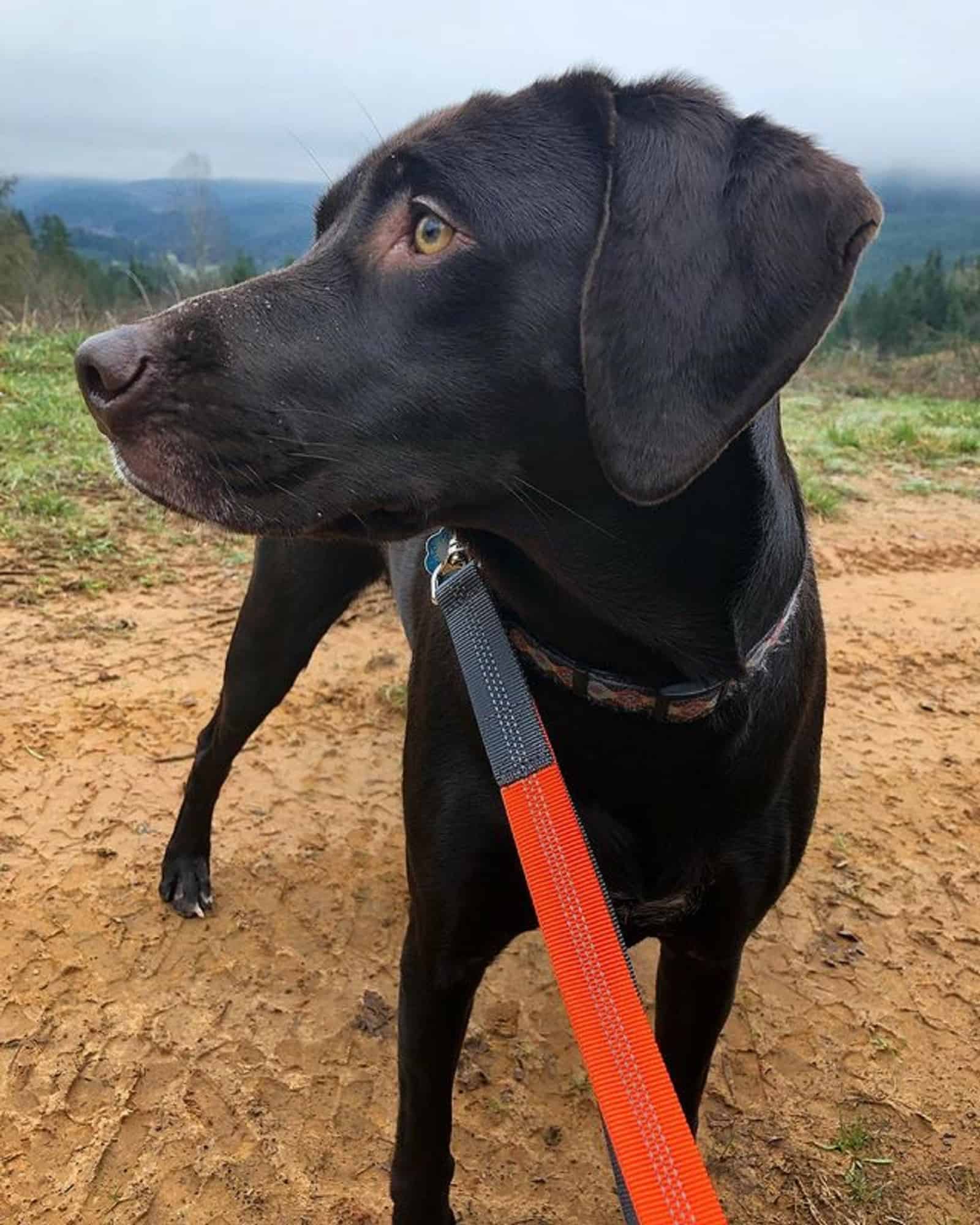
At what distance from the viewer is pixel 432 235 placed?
1.63 meters

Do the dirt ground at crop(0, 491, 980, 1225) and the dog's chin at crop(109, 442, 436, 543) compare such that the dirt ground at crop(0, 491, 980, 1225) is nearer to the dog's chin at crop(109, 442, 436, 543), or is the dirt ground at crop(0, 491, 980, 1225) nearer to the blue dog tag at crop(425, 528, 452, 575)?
the blue dog tag at crop(425, 528, 452, 575)

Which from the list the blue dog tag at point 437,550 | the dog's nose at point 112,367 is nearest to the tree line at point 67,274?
the blue dog tag at point 437,550

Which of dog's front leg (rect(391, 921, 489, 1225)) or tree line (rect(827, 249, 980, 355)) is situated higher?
dog's front leg (rect(391, 921, 489, 1225))

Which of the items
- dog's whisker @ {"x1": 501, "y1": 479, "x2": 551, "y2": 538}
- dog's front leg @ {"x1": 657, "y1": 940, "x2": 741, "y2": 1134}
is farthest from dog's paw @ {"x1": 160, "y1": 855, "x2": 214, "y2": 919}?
dog's whisker @ {"x1": 501, "y1": 479, "x2": 551, "y2": 538}

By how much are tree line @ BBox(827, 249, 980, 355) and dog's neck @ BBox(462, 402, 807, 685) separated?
1534 inches

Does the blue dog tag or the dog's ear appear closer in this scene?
the dog's ear

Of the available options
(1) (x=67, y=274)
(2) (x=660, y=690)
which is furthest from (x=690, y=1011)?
(1) (x=67, y=274)

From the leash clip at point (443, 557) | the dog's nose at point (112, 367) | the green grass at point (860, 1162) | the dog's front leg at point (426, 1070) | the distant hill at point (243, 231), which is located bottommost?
the distant hill at point (243, 231)

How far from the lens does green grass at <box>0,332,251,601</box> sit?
4617 mm

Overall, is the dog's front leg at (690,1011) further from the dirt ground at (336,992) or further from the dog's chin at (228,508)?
the dog's chin at (228,508)

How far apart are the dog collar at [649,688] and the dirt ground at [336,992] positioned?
1224mm

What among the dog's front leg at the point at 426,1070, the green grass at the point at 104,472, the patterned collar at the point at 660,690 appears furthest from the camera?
the green grass at the point at 104,472

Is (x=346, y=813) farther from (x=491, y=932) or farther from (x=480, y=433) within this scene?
(x=480, y=433)

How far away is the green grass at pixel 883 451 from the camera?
668 cm
